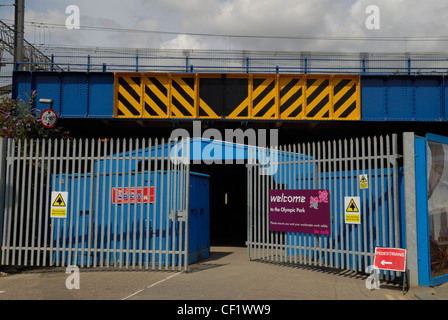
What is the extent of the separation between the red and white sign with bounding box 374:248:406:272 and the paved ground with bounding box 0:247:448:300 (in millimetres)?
431

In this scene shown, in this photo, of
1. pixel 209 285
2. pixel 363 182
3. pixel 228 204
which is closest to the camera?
pixel 209 285

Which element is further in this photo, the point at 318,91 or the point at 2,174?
the point at 318,91

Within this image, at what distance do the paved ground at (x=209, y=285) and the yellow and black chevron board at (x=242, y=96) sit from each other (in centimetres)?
834

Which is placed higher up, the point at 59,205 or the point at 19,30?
the point at 19,30

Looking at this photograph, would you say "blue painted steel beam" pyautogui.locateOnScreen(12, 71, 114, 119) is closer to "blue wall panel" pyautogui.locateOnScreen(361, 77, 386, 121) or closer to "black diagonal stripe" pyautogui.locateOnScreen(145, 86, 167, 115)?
"black diagonal stripe" pyautogui.locateOnScreen(145, 86, 167, 115)

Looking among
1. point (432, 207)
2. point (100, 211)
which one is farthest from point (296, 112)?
point (100, 211)

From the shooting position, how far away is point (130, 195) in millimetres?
10148

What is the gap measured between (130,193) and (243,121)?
8414 mm

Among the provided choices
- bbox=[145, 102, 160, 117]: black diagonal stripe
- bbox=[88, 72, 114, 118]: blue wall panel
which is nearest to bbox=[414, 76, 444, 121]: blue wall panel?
bbox=[145, 102, 160, 117]: black diagonal stripe

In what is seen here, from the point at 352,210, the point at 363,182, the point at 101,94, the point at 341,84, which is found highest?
the point at 341,84

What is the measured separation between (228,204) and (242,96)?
6.81 metres

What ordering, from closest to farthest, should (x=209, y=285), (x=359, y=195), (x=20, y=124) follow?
(x=209, y=285) < (x=359, y=195) < (x=20, y=124)

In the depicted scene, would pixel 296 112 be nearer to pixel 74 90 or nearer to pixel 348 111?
→ pixel 348 111

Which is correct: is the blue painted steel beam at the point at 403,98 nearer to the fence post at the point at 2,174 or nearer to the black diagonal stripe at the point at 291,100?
the black diagonal stripe at the point at 291,100
